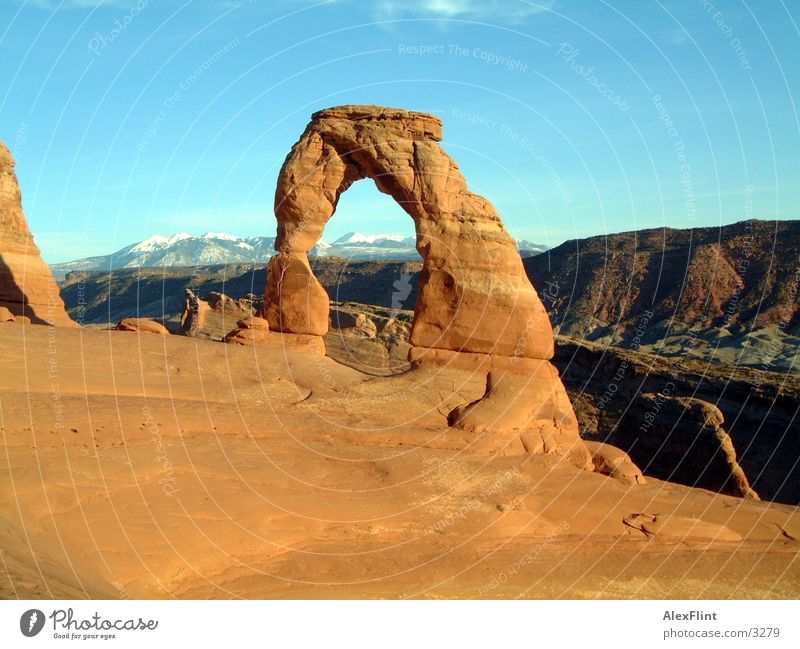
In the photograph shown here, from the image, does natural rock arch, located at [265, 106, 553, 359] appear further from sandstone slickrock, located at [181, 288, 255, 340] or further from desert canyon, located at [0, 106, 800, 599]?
sandstone slickrock, located at [181, 288, 255, 340]

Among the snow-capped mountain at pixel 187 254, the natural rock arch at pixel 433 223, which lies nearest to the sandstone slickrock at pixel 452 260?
the natural rock arch at pixel 433 223

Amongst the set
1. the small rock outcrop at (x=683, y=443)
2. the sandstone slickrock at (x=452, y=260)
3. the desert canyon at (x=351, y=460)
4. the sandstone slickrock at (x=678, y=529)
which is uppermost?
the sandstone slickrock at (x=452, y=260)

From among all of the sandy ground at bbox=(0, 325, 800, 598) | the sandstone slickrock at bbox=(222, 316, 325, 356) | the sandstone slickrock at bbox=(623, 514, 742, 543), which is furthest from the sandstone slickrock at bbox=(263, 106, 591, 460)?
the sandstone slickrock at bbox=(623, 514, 742, 543)

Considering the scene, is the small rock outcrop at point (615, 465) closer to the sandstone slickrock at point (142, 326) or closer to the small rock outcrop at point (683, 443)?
the small rock outcrop at point (683, 443)

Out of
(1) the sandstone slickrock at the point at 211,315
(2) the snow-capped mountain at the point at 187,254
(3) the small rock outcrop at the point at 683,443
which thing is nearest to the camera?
(3) the small rock outcrop at the point at 683,443

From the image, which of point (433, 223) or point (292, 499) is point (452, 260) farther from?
point (292, 499)
